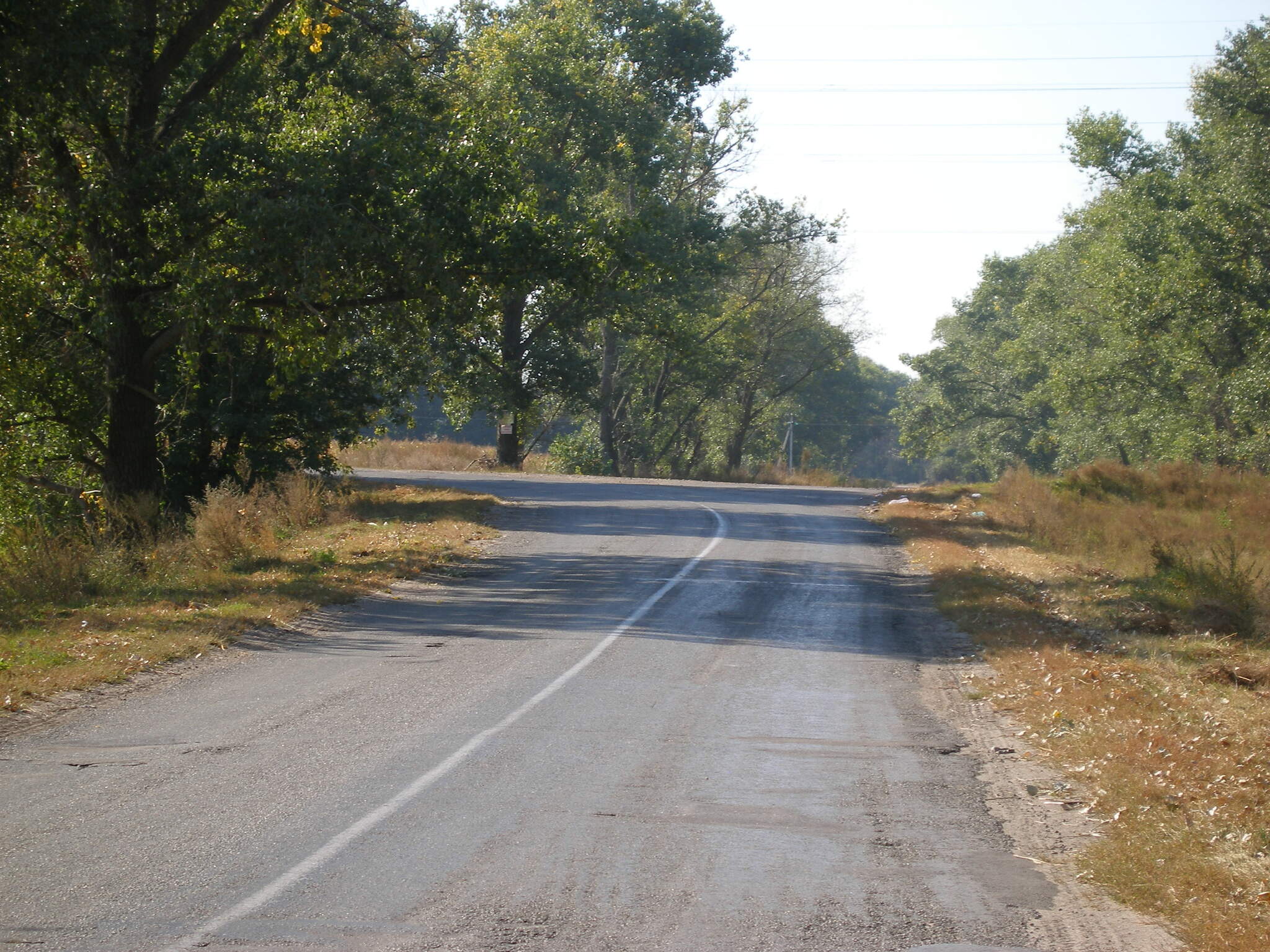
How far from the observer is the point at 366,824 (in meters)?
6.36

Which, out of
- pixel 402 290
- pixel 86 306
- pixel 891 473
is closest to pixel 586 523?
pixel 402 290

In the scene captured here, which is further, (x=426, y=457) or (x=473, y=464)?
Result: (x=426, y=457)

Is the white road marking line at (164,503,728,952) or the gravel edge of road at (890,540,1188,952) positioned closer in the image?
the white road marking line at (164,503,728,952)

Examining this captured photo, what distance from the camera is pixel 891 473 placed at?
13038cm

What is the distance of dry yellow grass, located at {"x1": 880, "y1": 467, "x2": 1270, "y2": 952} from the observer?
19.6 ft

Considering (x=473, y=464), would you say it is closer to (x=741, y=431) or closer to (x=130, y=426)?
(x=741, y=431)

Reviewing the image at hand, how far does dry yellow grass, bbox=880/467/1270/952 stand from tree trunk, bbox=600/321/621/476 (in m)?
29.0

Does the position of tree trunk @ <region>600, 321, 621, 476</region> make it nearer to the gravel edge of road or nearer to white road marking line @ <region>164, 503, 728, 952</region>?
white road marking line @ <region>164, 503, 728, 952</region>

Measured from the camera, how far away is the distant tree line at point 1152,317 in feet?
98.8

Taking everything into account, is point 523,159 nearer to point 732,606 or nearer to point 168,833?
point 732,606

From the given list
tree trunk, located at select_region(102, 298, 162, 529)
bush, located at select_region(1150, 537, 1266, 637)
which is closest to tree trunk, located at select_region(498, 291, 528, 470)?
A: tree trunk, located at select_region(102, 298, 162, 529)

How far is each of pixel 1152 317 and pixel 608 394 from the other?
23.7 meters

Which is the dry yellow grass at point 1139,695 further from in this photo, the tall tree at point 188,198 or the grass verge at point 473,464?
the grass verge at point 473,464

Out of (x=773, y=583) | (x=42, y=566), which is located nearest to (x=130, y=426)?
(x=42, y=566)
